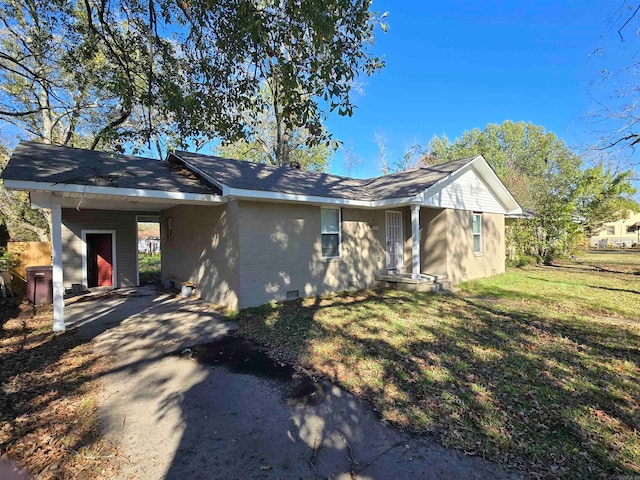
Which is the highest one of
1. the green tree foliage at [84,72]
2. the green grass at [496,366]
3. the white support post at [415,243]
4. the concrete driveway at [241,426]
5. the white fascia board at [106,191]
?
the green tree foliage at [84,72]

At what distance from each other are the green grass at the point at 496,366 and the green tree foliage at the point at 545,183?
9.31 meters

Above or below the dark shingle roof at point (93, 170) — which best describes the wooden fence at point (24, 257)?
below

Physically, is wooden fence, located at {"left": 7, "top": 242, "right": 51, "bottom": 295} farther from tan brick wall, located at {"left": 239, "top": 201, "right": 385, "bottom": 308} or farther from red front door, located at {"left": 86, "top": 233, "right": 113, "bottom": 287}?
tan brick wall, located at {"left": 239, "top": 201, "right": 385, "bottom": 308}

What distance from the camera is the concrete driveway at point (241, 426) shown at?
2.58m

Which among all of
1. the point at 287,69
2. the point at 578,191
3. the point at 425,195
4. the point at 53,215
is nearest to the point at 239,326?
the point at 53,215

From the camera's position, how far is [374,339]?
5562mm

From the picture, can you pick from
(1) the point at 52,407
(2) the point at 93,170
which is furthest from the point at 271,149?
(1) the point at 52,407

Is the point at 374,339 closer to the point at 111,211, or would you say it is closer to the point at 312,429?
the point at 312,429

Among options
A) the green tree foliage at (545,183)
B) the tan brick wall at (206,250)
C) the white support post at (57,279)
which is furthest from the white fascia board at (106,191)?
the green tree foliage at (545,183)

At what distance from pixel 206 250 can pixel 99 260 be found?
5.09m

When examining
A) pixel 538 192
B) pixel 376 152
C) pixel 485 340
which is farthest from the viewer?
pixel 376 152

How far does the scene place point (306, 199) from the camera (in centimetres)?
864

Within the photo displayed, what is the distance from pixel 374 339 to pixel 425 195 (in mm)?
6005

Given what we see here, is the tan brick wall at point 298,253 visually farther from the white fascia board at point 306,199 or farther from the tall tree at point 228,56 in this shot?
the tall tree at point 228,56
